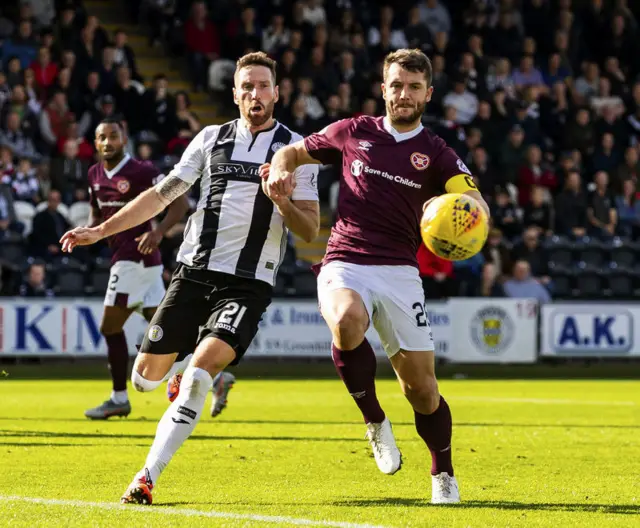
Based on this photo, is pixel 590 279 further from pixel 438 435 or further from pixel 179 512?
pixel 179 512

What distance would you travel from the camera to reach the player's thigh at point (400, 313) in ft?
22.5

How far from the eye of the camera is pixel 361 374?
7281 millimetres

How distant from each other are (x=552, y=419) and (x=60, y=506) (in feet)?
22.7

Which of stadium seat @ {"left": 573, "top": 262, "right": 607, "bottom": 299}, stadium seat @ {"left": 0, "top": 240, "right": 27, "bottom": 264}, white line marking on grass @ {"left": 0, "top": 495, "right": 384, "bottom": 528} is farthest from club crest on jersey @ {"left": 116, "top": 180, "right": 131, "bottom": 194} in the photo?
stadium seat @ {"left": 573, "top": 262, "right": 607, "bottom": 299}

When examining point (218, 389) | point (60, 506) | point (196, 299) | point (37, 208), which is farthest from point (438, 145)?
point (37, 208)

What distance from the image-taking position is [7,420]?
11.7 metres

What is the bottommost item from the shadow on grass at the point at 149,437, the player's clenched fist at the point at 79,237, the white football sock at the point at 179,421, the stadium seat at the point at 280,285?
the shadow on grass at the point at 149,437

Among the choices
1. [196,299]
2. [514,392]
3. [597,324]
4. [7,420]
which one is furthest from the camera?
[597,324]

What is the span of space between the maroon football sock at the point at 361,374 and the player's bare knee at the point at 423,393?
0.35 metres

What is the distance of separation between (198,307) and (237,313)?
Answer: 0.32m

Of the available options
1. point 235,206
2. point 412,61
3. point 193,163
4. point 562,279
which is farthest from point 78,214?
point 412,61

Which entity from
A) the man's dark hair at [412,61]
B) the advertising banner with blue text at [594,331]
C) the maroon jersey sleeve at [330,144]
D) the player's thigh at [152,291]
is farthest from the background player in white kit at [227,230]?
the advertising banner with blue text at [594,331]

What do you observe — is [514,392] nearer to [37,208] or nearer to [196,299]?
[37,208]

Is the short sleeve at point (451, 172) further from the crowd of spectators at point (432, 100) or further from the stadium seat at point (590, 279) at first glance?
the stadium seat at point (590, 279)
